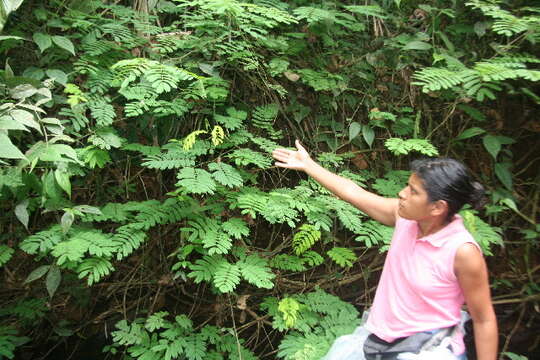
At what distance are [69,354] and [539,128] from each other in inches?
153

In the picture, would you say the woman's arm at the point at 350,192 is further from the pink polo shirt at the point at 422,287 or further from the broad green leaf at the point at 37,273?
the broad green leaf at the point at 37,273

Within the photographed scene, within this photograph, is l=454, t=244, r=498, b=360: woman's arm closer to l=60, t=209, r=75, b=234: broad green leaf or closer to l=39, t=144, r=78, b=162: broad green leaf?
l=39, t=144, r=78, b=162: broad green leaf

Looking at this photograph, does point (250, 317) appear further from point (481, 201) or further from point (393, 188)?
point (481, 201)

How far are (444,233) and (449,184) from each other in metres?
0.19

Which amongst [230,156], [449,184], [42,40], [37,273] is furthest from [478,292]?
[42,40]

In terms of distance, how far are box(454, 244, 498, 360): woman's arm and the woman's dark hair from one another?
0.59 ft

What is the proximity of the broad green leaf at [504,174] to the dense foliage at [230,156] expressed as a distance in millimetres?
57

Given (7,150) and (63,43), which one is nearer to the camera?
(7,150)

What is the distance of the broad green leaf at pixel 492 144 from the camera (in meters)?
2.96

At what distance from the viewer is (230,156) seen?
2568 mm

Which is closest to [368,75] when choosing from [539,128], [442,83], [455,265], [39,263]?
[442,83]

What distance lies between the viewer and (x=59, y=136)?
86.6 inches

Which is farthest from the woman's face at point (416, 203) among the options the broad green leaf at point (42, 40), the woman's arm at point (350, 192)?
the broad green leaf at point (42, 40)

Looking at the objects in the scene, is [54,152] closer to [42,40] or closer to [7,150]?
[7,150]
